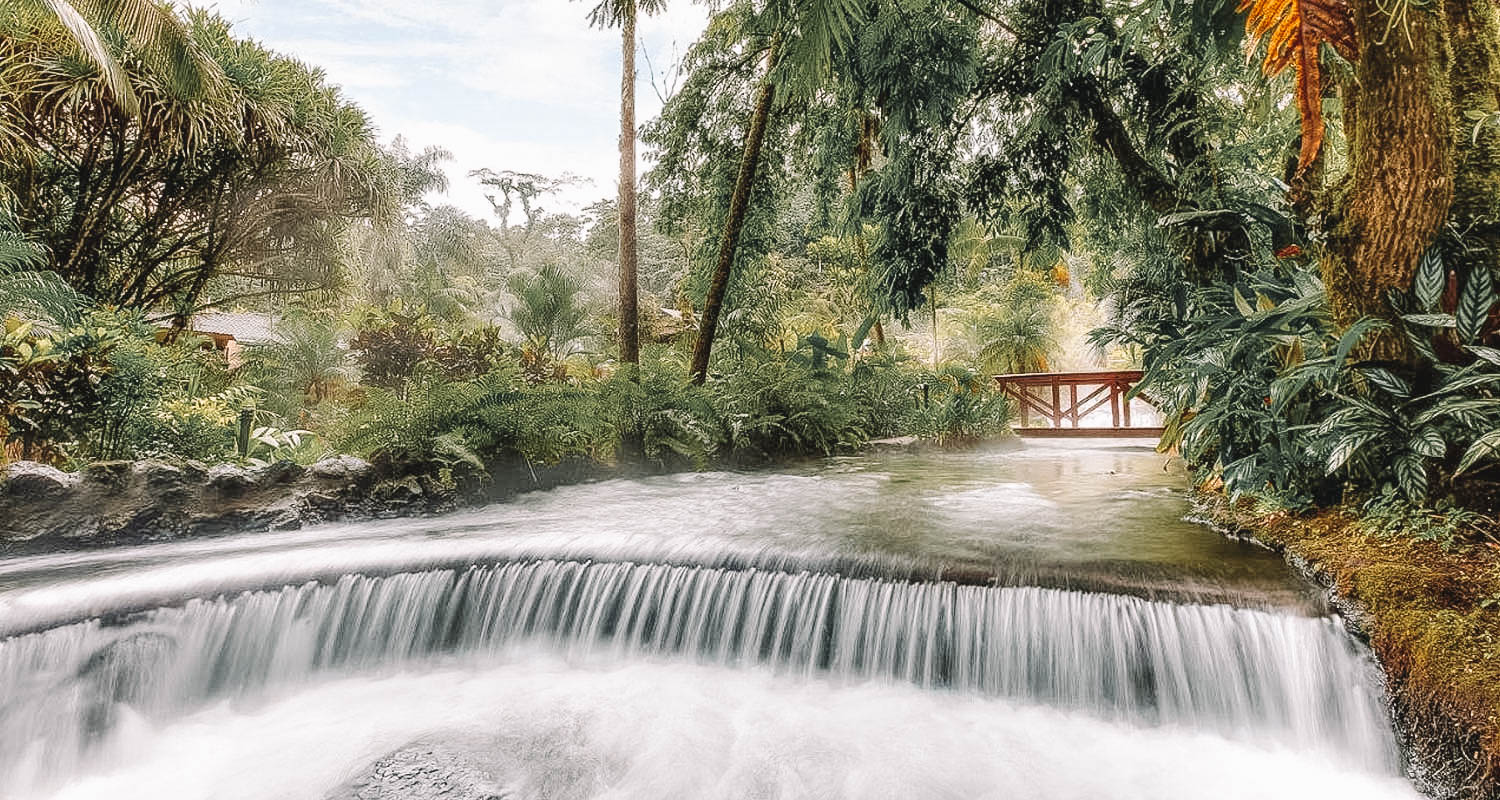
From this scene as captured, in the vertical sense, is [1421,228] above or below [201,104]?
below

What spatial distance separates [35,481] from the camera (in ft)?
14.9

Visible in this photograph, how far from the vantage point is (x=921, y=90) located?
5977 millimetres

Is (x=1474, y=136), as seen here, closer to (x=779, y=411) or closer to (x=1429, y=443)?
(x=1429, y=443)

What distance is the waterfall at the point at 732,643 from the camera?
268 cm

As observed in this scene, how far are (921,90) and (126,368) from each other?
21.7ft

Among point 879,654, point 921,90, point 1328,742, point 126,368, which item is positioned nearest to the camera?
point 1328,742

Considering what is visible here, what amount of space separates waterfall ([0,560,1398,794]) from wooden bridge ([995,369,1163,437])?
8800 mm

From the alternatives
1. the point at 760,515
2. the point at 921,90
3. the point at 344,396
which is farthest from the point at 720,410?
the point at 344,396

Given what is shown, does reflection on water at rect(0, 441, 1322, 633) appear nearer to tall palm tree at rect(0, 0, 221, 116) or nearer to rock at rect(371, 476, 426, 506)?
rock at rect(371, 476, 426, 506)

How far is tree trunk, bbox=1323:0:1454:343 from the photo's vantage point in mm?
2902

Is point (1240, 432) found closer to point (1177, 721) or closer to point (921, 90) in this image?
point (1177, 721)

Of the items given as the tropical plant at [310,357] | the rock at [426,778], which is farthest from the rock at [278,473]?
the tropical plant at [310,357]

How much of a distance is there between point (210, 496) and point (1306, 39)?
263 inches

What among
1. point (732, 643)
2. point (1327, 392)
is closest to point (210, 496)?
point (732, 643)
